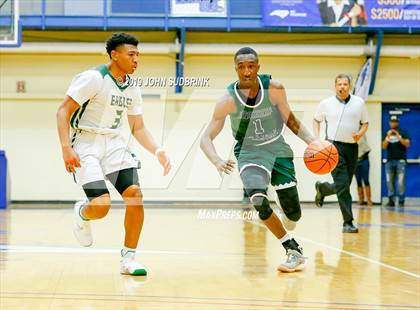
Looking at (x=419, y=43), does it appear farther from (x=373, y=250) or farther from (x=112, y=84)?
(x=112, y=84)

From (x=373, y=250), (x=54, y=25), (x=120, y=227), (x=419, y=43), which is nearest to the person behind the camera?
(x=373, y=250)

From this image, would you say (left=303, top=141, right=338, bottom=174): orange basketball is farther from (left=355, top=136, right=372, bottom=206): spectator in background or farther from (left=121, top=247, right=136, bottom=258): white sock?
(left=355, top=136, right=372, bottom=206): spectator in background

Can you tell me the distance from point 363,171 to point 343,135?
22.7 feet

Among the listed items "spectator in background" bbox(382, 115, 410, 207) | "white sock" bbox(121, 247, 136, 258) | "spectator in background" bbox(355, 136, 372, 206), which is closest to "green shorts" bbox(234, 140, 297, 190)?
"white sock" bbox(121, 247, 136, 258)

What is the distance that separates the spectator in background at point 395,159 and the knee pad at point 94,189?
11398 mm

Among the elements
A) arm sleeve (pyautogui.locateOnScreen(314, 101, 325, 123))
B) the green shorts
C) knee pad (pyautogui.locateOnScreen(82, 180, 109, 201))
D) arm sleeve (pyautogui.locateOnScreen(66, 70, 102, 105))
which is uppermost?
arm sleeve (pyautogui.locateOnScreen(66, 70, 102, 105))

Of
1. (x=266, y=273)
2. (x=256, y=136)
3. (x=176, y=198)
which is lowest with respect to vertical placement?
(x=176, y=198)

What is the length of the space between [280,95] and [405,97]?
11.7 metres

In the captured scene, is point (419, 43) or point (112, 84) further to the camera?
point (419, 43)

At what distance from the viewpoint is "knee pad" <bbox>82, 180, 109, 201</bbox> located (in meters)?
5.71

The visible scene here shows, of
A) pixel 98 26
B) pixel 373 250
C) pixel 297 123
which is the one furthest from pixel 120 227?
pixel 98 26

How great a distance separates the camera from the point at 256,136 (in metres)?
6.16

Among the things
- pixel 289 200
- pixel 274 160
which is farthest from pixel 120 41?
pixel 289 200

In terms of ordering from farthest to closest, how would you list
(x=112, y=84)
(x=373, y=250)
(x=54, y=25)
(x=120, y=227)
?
1. (x=54, y=25)
2. (x=120, y=227)
3. (x=373, y=250)
4. (x=112, y=84)
